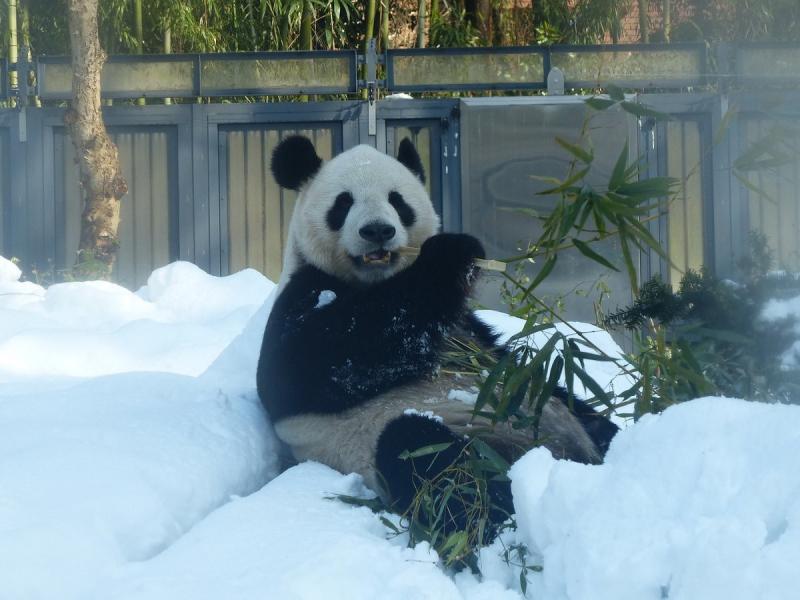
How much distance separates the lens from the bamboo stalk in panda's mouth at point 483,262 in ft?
8.52

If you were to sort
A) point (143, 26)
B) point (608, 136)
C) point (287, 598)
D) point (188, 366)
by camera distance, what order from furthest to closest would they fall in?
point (143, 26)
point (608, 136)
point (188, 366)
point (287, 598)

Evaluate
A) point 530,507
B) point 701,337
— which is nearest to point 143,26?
point 701,337

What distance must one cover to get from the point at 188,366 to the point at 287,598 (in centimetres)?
291

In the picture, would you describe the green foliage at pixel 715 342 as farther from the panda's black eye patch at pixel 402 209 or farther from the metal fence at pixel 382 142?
the metal fence at pixel 382 142

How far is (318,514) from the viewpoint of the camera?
7.45ft

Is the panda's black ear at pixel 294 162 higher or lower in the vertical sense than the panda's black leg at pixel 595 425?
higher

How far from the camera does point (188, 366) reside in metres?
4.48

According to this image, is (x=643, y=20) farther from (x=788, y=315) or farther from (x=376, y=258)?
(x=788, y=315)

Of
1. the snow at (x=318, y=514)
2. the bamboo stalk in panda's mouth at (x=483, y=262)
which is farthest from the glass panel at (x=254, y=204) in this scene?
the snow at (x=318, y=514)

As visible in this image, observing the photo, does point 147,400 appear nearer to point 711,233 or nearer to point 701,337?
point 701,337

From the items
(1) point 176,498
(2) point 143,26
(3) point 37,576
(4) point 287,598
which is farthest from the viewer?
(2) point 143,26

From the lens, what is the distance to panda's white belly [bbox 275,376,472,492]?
2.81 metres

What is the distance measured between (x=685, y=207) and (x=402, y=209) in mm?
5050

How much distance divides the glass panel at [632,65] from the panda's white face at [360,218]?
485cm
